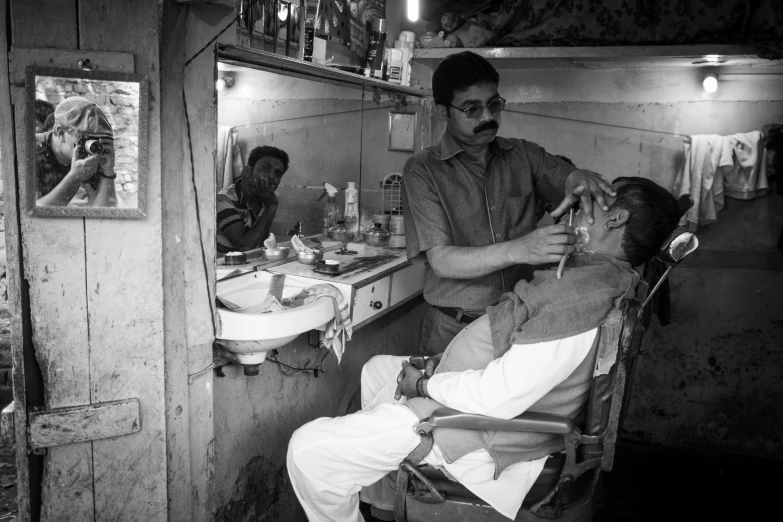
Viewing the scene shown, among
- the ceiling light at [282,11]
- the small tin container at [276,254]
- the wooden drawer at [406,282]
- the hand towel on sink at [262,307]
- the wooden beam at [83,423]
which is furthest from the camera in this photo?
the wooden drawer at [406,282]

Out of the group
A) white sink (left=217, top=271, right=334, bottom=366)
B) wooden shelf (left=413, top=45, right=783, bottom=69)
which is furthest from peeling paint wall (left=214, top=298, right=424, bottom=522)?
wooden shelf (left=413, top=45, right=783, bottom=69)

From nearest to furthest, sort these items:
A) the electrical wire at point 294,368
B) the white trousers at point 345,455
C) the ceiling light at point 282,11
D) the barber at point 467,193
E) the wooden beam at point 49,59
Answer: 1. the wooden beam at point 49,59
2. the white trousers at point 345,455
3. the barber at point 467,193
4. the ceiling light at point 282,11
5. the electrical wire at point 294,368

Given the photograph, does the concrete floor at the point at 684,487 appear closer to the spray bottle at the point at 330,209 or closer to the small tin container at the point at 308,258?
the small tin container at the point at 308,258

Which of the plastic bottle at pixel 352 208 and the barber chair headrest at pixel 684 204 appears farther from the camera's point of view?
the plastic bottle at pixel 352 208

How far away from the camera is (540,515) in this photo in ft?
5.41

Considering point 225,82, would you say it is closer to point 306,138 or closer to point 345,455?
point 306,138

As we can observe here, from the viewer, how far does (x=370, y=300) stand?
2.65m

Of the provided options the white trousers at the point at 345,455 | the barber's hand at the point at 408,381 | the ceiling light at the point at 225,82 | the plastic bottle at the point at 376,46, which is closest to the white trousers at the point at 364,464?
the white trousers at the point at 345,455

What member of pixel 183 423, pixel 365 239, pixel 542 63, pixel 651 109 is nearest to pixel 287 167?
pixel 365 239

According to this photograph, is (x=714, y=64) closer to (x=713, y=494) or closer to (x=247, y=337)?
(x=713, y=494)

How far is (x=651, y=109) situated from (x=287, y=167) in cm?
233

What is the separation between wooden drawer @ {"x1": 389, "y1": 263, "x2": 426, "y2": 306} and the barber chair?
4.29 feet

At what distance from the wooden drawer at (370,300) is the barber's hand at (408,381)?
557mm

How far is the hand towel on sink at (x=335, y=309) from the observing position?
223 cm
